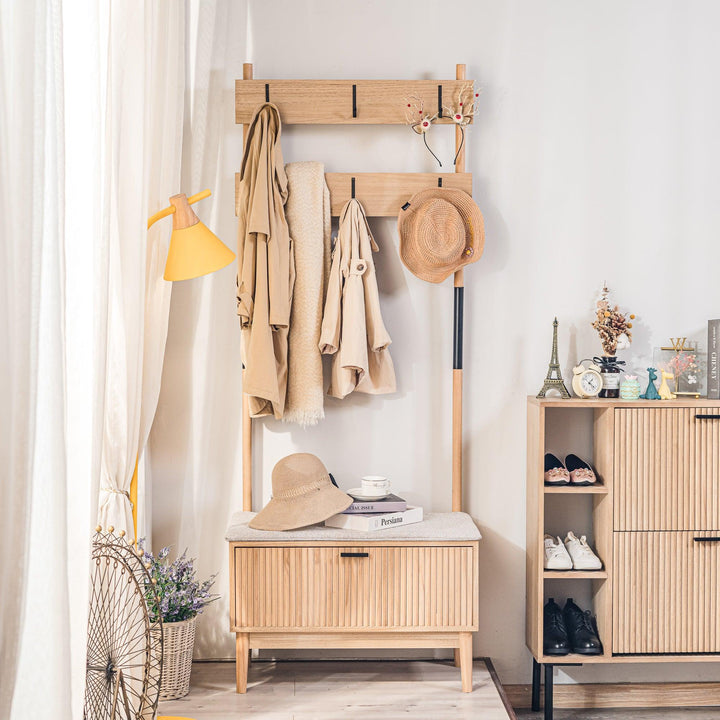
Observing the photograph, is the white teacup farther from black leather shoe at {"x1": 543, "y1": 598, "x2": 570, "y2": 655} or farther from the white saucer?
black leather shoe at {"x1": 543, "y1": 598, "x2": 570, "y2": 655}

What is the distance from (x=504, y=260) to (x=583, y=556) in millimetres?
1105

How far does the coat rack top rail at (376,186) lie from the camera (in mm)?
2770

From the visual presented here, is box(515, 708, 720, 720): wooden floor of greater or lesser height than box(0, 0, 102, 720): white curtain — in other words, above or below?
below

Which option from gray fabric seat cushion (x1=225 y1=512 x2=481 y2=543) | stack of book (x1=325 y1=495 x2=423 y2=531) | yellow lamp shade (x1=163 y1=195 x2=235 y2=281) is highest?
yellow lamp shade (x1=163 y1=195 x2=235 y2=281)

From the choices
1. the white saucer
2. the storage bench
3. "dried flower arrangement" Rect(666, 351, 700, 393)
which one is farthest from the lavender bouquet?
"dried flower arrangement" Rect(666, 351, 700, 393)

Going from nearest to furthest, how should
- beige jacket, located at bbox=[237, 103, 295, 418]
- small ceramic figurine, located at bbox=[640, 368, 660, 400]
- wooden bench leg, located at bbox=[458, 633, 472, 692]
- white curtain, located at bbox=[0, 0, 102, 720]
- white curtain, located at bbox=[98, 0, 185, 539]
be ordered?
white curtain, located at bbox=[0, 0, 102, 720] → white curtain, located at bbox=[98, 0, 185, 539] → wooden bench leg, located at bbox=[458, 633, 472, 692] → beige jacket, located at bbox=[237, 103, 295, 418] → small ceramic figurine, located at bbox=[640, 368, 660, 400]

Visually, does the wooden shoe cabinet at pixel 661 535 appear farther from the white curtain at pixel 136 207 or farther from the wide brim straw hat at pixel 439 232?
the white curtain at pixel 136 207

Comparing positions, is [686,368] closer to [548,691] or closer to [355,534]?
[548,691]

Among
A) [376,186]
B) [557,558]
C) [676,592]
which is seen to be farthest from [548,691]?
[376,186]

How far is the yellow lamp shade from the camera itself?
2172 mm

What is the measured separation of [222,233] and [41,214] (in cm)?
180

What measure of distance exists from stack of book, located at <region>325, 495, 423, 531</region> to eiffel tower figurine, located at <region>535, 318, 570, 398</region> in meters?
0.66

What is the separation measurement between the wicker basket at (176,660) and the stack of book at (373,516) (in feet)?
1.92

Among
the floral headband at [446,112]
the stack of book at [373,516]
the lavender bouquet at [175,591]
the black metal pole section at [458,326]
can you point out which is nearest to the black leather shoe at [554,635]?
the stack of book at [373,516]
